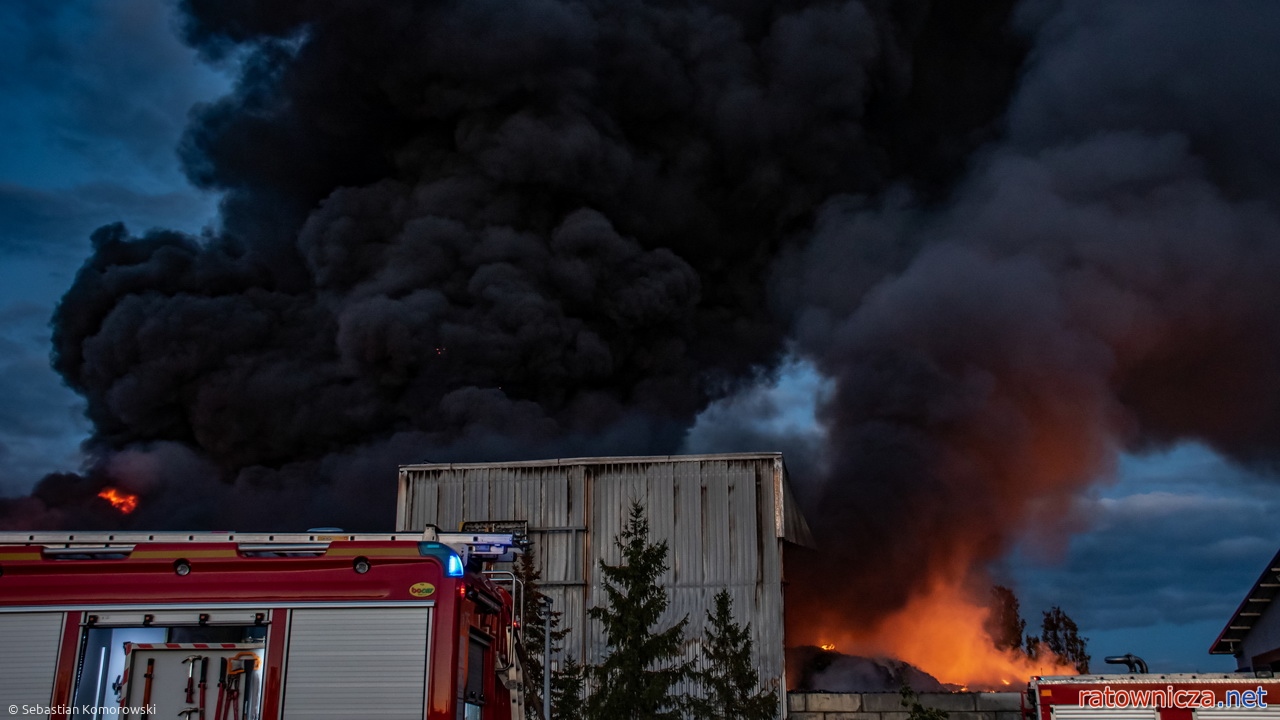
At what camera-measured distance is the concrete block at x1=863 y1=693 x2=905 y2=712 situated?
21.6m

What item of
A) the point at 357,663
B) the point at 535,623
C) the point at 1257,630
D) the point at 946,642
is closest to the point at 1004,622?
the point at 946,642

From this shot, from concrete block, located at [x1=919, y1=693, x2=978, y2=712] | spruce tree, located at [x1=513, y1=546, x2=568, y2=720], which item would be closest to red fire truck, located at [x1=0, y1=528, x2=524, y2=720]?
spruce tree, located at [x1=513, y1=546, x2=568, y2=720]

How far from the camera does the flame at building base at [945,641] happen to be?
31812 mm

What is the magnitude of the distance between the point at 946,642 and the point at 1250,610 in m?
11.5

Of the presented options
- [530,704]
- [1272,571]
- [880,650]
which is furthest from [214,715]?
[880,650]

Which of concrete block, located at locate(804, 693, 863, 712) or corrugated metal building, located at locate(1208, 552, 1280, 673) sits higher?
corrugated metal building, located at locate(1208, 552, 1280, 673)

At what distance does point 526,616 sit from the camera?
810 inches

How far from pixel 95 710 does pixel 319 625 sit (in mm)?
1798

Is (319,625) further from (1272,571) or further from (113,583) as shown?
(1272,571)

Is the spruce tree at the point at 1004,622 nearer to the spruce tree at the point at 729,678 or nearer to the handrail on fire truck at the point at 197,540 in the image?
the spruce tree at the point at 729,678

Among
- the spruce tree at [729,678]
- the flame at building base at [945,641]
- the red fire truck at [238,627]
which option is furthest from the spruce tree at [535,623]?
the flame at building base at [945,641]

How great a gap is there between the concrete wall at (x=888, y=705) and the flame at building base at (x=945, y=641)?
8513 millimetres

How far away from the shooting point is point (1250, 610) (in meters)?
22.7

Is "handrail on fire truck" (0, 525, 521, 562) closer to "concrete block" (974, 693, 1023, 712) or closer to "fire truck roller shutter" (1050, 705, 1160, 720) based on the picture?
"fire truck roller shutter" (1050, 705, 1160, 720)
